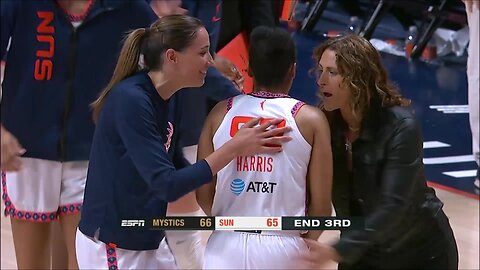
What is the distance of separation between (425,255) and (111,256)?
0.63m

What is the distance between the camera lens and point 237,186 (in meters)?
1.75

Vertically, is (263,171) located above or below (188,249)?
above

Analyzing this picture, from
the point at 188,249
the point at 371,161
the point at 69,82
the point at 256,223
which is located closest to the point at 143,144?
Result: the point at 256,223

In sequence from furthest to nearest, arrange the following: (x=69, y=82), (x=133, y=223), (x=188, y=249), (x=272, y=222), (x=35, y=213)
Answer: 1. (x=188, y=249)
2. (x=35, y=213)
3. (x=69, y=82)
4. (x=133, y=223)
5. (x=272, y=222)

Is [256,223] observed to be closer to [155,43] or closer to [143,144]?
[143,144]

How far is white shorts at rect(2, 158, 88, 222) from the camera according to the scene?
2227mm

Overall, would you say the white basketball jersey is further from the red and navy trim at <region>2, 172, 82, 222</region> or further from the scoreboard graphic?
the red and navy trim at <region>2, 172, 82, 222</region>

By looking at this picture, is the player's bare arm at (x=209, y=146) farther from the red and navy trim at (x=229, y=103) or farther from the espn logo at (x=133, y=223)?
the espn logo at (x=133, y=223)

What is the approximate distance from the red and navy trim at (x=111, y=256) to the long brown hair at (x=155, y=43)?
0.27m

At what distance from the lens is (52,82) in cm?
213

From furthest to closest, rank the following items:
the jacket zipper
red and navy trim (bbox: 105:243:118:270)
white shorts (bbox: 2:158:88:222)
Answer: white shorts (bbox: 2:158:88:222) → the jacket zipper → red and navy trim (bbox: 105:243:118:270)

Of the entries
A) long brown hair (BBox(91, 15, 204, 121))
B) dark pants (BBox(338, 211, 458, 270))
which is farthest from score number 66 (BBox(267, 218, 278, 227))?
long brown hair (BBox(91, 15, 204, 121))

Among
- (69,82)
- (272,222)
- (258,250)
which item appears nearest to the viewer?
(272,222)

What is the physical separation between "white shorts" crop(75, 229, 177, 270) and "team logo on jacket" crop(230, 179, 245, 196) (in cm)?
26
